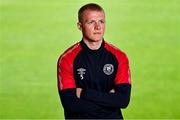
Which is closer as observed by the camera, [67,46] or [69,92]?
[69,92]

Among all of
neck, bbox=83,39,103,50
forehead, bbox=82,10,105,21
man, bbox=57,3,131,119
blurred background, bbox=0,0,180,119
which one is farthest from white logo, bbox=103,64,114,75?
blurred background, bbox=0,0,180,119

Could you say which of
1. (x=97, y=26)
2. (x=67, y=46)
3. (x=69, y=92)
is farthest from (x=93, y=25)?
(x=67, y=46)

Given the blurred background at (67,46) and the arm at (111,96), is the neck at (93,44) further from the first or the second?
the blurred background at (67,46)

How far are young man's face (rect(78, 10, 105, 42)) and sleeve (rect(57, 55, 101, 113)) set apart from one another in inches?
7.3

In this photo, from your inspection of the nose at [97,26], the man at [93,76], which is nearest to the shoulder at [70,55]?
the man at [93,76]

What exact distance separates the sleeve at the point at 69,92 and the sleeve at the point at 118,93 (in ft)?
0.12

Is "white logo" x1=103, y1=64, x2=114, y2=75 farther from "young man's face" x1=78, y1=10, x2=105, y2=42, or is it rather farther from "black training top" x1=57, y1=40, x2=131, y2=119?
"young man's face" x1=78, y1=10, x2=105, y2=42

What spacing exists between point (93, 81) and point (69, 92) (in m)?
0.14

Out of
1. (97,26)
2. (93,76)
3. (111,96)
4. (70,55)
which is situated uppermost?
(97,26)

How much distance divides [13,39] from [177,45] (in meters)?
1.31

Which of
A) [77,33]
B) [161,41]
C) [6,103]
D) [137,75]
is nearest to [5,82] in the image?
[6,103]

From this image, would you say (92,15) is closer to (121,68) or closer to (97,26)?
(97,26)

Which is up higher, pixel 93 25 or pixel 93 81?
pixel 93 25

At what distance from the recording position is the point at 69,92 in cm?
243
